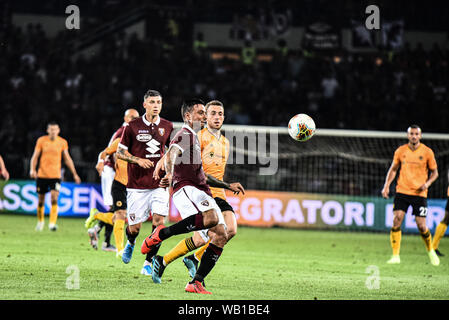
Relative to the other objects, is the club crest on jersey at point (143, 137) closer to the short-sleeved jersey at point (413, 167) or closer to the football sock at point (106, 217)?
the football sock at point (106, 217)

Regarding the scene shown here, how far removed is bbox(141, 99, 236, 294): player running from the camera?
7742mm

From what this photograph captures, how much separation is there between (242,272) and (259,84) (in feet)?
49.2

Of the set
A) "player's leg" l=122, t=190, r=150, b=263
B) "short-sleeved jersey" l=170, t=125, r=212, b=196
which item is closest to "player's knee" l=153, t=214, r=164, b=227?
"player's leg" l=122, t=190, r=150, b=263

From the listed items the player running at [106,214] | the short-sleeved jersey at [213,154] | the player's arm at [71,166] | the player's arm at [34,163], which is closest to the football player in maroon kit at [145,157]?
the short-sleeved jersey at [213,154]

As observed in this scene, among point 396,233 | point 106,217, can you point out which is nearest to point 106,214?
point 106,217

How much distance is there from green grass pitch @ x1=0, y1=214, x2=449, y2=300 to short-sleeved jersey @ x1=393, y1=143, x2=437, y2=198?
127 cm

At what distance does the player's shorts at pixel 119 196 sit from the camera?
37.2 feet

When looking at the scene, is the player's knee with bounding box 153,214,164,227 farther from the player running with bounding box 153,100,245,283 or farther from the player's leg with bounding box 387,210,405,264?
the player's leg with bounding box 387,210,405,264

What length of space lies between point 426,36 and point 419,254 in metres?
14.9

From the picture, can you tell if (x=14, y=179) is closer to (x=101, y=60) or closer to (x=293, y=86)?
(x=101, y=60)

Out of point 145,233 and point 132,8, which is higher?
point 132,8

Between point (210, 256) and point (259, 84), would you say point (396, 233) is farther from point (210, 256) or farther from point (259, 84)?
point (259, 84)

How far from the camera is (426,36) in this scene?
27.0 meters
